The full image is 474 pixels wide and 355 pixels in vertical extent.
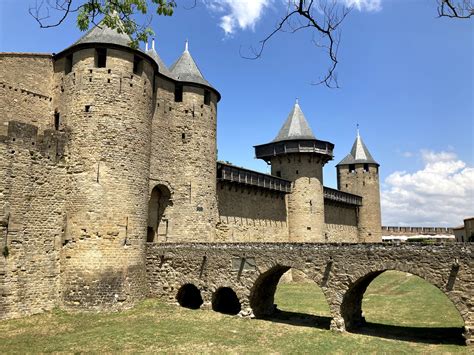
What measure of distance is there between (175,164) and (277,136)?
1183cm

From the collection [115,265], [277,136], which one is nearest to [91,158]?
[115,265]

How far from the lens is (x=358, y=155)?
130ft

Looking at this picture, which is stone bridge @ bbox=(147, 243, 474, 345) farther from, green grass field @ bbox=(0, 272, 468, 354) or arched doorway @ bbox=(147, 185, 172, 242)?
arched doorway @ bbox=(147, 185, 172, 242)

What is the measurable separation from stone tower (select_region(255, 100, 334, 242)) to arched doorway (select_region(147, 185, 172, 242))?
37.7ft

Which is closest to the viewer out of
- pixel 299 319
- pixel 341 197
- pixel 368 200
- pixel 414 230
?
pixel 299 319

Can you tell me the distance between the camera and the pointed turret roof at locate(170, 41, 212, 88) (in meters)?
21.4

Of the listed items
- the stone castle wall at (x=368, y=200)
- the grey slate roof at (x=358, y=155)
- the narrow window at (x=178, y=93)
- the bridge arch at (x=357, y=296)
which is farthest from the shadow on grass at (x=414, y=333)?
the grey slate roof at (x=358, y=155)

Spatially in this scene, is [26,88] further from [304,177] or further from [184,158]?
[304,177]

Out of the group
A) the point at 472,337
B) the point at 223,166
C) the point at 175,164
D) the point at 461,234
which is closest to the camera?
the point at 472,337

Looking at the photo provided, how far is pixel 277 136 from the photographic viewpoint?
30109 mm

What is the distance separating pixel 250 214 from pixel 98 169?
12.0 m

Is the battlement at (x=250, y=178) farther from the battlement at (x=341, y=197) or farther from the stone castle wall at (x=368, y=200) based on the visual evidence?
the stone castle wall at (x=368, y=200)

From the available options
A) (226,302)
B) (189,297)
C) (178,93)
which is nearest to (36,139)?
(178,93)

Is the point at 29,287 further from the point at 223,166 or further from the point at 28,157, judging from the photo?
the point at 223,166
